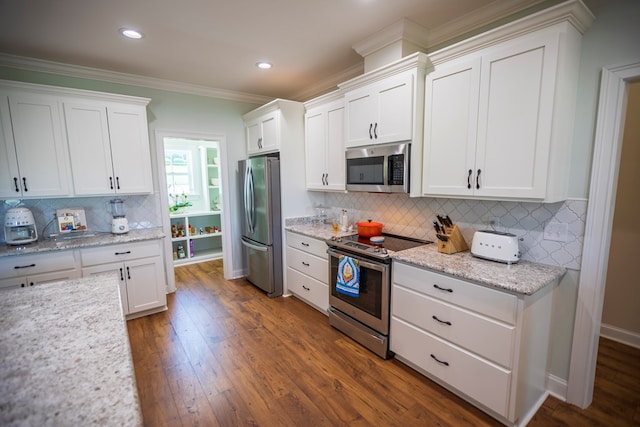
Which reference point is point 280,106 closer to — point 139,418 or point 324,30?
point 324,30

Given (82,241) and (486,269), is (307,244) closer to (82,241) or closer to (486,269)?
(486,269)

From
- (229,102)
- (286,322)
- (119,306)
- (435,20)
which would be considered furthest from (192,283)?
(435,20)

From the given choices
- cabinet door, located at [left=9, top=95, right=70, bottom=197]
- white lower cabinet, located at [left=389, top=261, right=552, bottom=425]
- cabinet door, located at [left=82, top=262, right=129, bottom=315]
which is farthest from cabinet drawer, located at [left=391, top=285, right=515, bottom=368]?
cabinet door, located at [left=9, top=95, right=70, bottom=197]

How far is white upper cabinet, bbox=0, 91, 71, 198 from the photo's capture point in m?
2.74

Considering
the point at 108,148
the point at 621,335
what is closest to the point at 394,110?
the point at 621,335

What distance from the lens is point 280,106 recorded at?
11.7 feet

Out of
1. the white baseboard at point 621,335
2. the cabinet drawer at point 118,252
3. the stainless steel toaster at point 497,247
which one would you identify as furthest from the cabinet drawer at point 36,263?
the white baseboard at point 621,335

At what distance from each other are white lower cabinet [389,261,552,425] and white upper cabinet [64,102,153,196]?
3.02 meters

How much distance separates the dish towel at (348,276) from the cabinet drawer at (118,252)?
205 cm

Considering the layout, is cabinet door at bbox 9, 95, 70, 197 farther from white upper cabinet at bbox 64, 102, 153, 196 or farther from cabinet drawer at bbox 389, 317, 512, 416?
cabinet drawer at bbox 389, 317, 512, 416

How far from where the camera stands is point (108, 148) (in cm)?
317

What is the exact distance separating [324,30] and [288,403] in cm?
287

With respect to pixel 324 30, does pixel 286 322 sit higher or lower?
lower

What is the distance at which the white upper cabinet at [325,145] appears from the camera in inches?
125
